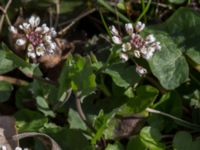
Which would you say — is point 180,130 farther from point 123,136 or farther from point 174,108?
point 123,136

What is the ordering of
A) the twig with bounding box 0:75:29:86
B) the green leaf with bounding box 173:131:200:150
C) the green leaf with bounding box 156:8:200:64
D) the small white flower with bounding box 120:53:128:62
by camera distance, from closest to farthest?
the small white flower with bounding box 120:53:128:62 < the green leaf with bounding box 173:131:200:150 < the green leaf with bounding box 156:8:200:64 < the twig with bounding box 0:75:29:86

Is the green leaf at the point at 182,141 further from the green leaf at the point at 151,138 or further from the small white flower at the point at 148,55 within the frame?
the small white flower at the point at 148,55

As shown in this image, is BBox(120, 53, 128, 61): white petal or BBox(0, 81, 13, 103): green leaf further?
BBox(0, 81, 13, 103): green leaf

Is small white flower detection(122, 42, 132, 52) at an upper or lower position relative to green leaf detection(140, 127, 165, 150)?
upper

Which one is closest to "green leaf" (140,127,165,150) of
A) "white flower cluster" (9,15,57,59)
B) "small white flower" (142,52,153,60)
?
"small white flower" (142,52,153,60)

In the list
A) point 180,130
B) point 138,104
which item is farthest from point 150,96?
point 180,130

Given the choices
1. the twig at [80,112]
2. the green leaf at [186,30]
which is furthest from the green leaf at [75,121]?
the green leaf at [186,30]

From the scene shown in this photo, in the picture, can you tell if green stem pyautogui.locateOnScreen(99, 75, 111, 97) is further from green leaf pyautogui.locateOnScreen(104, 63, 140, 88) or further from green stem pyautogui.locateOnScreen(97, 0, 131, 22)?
green stem pyautogui.locateOnScreen(97, 0, 131, 22)
